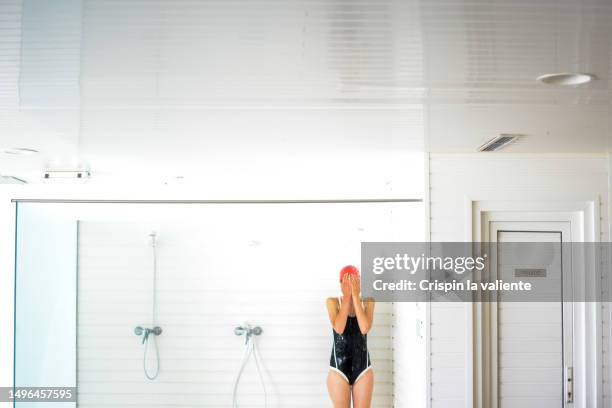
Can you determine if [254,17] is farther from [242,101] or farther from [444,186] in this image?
[444,186]

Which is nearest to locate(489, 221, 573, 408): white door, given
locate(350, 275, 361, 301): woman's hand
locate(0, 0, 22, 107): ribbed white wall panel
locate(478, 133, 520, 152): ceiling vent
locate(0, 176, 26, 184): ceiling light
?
locate(478, 133, 520, 152): ceiling vent

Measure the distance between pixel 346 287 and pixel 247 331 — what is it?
1.22 m

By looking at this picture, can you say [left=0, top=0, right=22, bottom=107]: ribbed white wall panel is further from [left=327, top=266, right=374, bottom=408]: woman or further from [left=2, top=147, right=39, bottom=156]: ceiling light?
[left=327, top=266, right=374, bottom=408]: woman

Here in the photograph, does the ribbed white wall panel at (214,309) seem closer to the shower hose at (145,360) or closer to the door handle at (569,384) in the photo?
the shower hose at (145,360)

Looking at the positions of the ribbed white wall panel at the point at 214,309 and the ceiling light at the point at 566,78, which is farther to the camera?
the ribbed white wall panel at the point at 214,309

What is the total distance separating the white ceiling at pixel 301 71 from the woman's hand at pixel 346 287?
1.88m

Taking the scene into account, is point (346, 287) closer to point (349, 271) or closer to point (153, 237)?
point (349, 271)

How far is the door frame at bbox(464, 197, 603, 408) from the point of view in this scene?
175 inches

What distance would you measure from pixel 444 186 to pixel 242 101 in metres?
2.10

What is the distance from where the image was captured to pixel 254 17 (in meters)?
1.81

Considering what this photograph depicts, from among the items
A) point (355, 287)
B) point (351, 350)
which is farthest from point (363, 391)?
point (355, 287)

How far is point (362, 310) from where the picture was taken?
558 centimetres

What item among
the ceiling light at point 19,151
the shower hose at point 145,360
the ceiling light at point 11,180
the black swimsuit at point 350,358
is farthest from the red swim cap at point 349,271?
the ceiling light at point 11,180

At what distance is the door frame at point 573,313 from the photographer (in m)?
4.45
